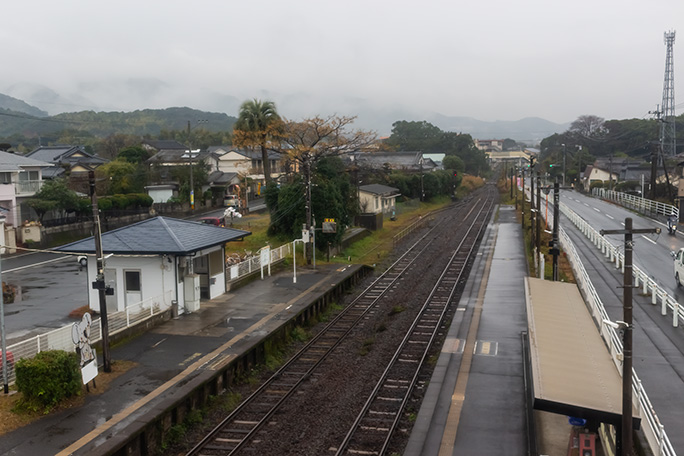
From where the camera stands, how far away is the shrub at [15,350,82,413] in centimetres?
1167

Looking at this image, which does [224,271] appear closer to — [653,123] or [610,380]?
[610,380]

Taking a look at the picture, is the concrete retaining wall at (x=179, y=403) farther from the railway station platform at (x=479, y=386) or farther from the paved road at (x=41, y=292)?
the paved road at (x=41, y=292)

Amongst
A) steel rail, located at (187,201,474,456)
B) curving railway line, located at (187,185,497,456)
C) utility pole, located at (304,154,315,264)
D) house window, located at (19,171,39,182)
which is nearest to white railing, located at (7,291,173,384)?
steel rail, located at (187,201,474,456)

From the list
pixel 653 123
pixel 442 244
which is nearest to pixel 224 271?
pixel 442 244

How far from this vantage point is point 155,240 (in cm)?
1942

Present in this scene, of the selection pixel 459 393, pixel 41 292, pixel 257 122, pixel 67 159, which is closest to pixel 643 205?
pixel 257 122

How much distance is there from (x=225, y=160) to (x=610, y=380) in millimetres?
69251

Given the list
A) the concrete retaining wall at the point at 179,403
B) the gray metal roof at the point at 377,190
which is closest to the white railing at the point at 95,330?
the concrete retaining wall at the point at 179,403

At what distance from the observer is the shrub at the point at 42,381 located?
1167 centimetres

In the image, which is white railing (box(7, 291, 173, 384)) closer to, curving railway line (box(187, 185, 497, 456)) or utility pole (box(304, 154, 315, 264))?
curving railway line (box(187, 185, 497, 456))

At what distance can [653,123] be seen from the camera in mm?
117000

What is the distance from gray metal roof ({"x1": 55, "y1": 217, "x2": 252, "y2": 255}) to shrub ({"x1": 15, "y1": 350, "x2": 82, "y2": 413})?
670cm

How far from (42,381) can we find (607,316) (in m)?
14.3

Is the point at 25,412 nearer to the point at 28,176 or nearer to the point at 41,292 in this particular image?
the point at 41,292
